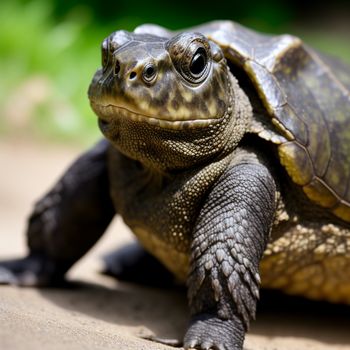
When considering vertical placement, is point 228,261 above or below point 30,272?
below

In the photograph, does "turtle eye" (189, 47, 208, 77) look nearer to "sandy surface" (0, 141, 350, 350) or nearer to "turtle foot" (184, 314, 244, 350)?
"turtle foot" (184, 314, 244, 350)

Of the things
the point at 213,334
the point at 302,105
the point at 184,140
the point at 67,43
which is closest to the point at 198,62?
the point at 184,140

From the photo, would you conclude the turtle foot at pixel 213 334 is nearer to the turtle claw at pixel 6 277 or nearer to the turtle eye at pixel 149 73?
the turtle eye at pixel 149 73

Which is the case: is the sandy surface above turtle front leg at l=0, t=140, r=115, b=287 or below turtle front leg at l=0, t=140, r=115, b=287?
below

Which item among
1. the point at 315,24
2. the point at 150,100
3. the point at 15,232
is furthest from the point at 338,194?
the point at 315,24

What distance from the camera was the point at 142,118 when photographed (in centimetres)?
350

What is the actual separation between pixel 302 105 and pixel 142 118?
1039mm

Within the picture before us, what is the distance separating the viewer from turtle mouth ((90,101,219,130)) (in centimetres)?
350

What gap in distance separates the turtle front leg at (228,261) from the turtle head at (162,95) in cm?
31

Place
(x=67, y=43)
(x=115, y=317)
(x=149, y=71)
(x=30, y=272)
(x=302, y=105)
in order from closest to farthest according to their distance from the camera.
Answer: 1. (x=149, y=71)
2. (x=302, y=105)
3. (x=115, y=317)
4. (x=30, y=272)
5. (x=67, y=43)

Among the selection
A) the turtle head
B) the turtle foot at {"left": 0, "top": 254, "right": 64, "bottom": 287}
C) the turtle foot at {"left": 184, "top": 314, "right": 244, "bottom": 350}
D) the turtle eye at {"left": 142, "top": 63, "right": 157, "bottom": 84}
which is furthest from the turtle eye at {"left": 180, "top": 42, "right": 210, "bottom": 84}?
the turtle foot at {"left": 0, "top": 254, "right": 64, "bottom": 287}

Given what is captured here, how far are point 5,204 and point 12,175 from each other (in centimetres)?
99

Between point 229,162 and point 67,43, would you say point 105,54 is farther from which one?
point 67,43

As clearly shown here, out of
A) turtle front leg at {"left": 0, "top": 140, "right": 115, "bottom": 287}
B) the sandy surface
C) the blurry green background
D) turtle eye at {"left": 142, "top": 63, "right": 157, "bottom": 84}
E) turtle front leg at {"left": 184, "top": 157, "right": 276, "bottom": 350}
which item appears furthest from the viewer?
the blurry green background
